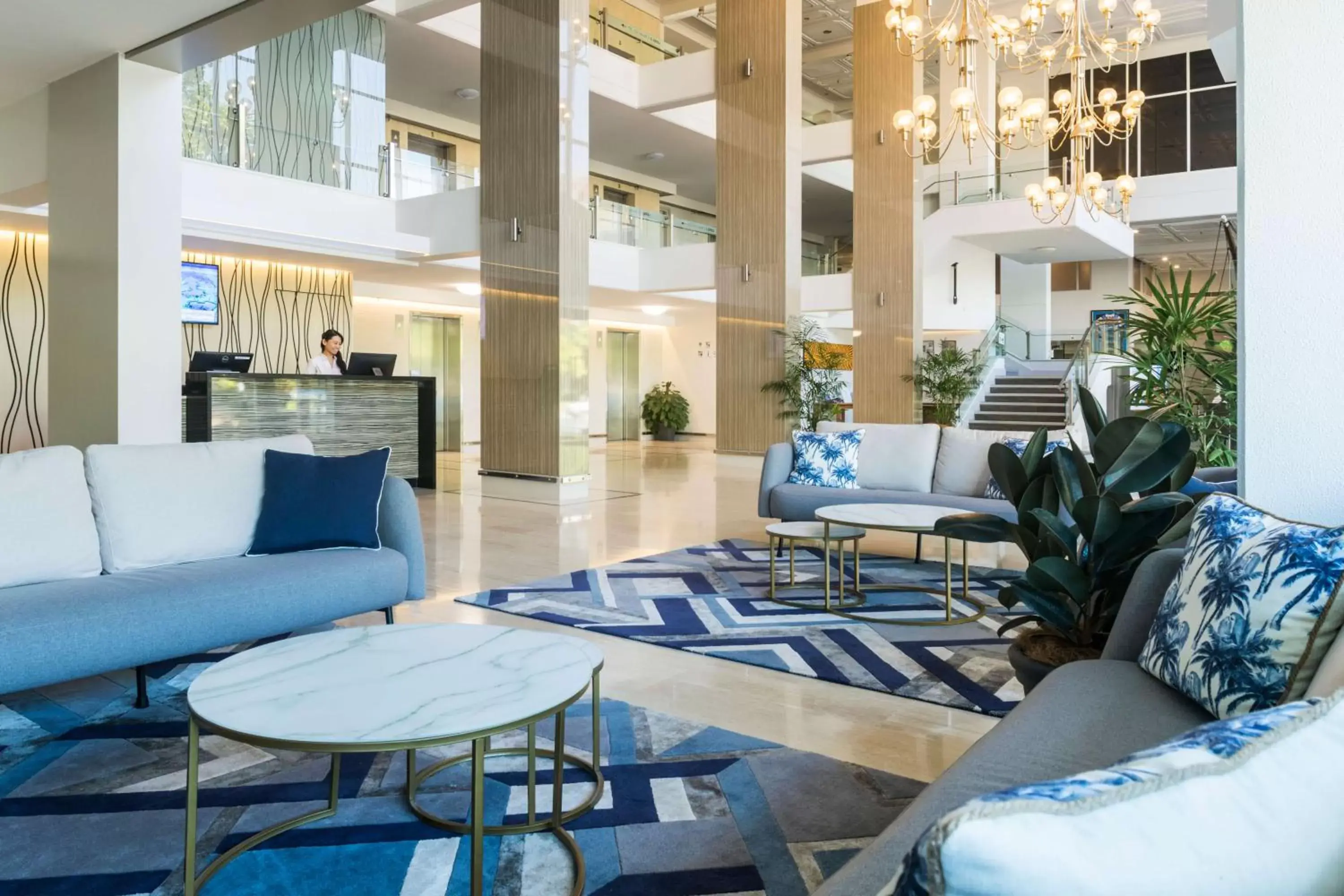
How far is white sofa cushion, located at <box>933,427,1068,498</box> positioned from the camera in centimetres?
586

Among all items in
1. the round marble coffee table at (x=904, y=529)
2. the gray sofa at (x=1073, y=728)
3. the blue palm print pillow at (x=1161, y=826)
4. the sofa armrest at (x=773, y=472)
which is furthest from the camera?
the sofa armrest at (x=773, y=472)

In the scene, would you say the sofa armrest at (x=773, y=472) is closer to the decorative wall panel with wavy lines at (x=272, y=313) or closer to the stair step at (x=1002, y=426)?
the decorative wall panel with wavy lines at (x=272, y=313)

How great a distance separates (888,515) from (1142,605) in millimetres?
2541

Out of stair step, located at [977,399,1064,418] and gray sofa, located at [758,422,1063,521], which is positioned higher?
stair step, located at [977,399,1064,418]

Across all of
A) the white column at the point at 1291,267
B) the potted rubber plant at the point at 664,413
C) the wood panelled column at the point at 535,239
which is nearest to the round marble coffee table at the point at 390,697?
the white column at the point at 1291,267

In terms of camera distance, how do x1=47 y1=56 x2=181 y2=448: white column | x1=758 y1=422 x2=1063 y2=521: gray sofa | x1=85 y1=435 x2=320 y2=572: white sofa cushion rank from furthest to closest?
x1=758 y1=422 x2=1063 y2=521: gray sofa, x1=47 y1=56 x2=181 y2=448: white column, x1=85 y1=435 x2=320 y2=572: white sofa cushion

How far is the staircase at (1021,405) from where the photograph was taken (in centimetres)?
1435

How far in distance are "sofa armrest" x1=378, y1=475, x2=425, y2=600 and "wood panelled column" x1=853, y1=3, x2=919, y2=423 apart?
36.2 feet

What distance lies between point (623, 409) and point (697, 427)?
1.86 meters

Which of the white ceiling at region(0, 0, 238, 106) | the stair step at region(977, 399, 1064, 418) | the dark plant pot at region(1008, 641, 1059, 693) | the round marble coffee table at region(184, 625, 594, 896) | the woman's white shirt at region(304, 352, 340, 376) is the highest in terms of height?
the white ceiling at region(0, 0, 238, 106)

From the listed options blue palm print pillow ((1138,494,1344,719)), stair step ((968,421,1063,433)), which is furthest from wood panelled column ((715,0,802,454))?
blue palm print pillow ((1138,494,1344,719))

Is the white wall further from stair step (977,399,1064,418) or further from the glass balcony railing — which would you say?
the glass balcony railing

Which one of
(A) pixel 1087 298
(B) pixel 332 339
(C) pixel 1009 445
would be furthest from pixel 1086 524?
(A) pixel 1087 298

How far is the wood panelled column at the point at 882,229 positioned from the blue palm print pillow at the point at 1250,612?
1228 centimetres
